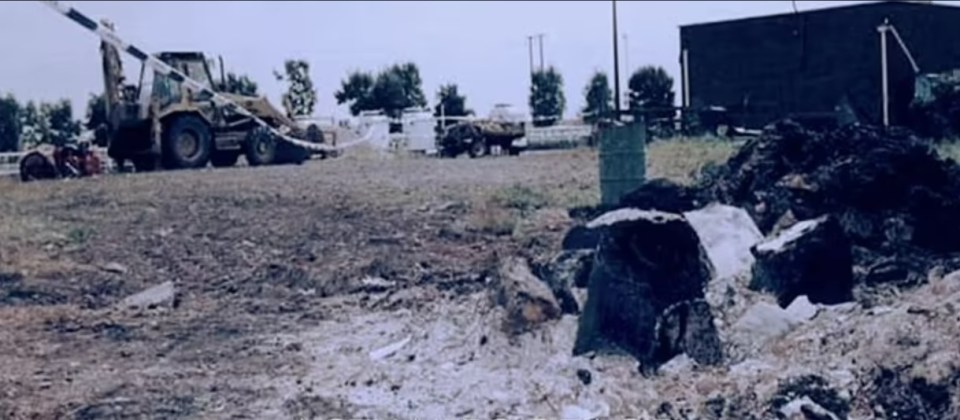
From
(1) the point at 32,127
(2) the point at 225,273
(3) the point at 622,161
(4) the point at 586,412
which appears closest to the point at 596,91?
(1) the point at 32,127

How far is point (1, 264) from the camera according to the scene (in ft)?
31.9

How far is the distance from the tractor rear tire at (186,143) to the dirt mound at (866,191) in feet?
Result: 39.7

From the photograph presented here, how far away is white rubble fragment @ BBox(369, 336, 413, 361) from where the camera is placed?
6.70 m

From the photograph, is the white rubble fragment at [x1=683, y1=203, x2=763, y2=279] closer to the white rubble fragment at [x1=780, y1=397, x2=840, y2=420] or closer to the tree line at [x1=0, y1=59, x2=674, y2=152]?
the white rubble fragment at [x1=780, y1=397, x2=840, y2=420]

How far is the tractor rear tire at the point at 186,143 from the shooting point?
65.8 ft

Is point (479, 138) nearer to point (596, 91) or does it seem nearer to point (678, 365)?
point (596, 91)

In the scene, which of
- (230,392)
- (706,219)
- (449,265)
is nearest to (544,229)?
(449,265)

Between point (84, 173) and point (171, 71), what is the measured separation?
2123mm

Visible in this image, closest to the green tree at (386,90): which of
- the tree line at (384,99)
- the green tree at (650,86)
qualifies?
the tree line at (384,99)

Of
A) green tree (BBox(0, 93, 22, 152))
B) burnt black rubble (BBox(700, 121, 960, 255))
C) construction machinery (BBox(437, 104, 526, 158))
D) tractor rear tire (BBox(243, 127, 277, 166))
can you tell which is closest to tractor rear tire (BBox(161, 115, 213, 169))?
tractor rear tire (BBox(243, 127, 277, 166))

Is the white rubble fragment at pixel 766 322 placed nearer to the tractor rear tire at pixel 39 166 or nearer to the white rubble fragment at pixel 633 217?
the white rubble fragment at pixel 633 217

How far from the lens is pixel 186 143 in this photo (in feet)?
66.3

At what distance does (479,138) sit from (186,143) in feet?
22.0

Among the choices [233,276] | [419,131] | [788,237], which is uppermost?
[788,237]
